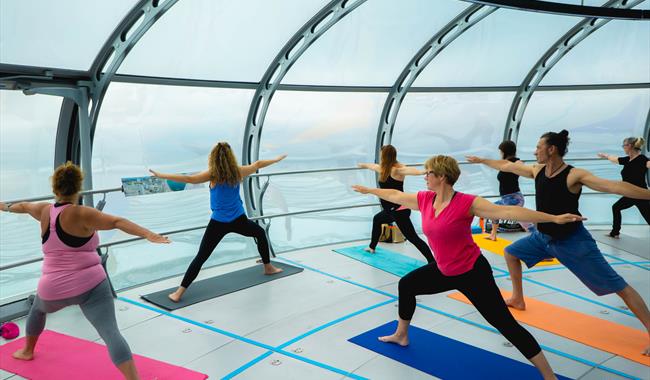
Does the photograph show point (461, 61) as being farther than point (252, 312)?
Yes

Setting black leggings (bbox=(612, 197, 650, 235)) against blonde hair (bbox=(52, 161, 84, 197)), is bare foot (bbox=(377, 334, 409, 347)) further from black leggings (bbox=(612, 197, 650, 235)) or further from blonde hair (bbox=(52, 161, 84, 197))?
black leggings (bbox=(612, 197, 650, 235))

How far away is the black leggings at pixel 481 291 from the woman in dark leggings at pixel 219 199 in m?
2.03

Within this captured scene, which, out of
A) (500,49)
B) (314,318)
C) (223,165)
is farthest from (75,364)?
(500,49)

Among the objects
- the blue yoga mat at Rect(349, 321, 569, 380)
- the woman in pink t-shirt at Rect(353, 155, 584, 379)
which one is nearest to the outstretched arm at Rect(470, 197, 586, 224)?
the woman in pink t-shirt at Rect(353, 155, 584, 379)

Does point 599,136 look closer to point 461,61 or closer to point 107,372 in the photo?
point 461,61

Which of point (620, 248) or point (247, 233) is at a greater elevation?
point (247, 233)

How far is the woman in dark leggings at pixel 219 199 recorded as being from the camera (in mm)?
4902

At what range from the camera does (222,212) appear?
5.07 metres

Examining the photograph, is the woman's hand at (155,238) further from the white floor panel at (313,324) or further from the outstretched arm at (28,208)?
the white floor panel at (313,324)

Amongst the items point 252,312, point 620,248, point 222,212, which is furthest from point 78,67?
point 620,248

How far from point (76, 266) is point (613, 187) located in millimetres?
3367

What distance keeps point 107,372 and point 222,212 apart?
190cm

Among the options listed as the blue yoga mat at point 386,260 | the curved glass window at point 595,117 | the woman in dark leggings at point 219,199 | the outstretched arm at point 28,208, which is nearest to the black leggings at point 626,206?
the blue yoga mat at point 386,260

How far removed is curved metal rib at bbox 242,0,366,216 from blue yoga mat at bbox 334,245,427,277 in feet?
4.41
